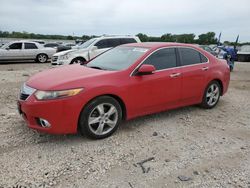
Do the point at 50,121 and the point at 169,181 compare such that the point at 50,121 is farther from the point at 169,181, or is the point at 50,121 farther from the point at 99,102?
the point at 169,181

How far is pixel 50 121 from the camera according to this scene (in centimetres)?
372

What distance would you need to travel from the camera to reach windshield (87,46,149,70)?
462cm

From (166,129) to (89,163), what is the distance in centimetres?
175

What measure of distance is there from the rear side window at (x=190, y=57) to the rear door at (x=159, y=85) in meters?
0.22

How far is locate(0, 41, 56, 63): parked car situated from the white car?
5292mm

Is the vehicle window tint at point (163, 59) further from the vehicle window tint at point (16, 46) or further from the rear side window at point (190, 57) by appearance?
the vehicle window tint at point (16, 46)

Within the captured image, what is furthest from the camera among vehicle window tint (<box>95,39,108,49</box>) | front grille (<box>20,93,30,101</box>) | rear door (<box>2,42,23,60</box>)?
rear door (<box>2,42,23,60</box>)

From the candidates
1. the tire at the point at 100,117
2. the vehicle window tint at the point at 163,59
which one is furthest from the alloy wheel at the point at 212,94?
the tire at the point at 100,117

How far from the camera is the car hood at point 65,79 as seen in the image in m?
3.80

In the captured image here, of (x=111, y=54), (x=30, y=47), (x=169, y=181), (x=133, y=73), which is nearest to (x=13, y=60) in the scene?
(x=30, y=47)

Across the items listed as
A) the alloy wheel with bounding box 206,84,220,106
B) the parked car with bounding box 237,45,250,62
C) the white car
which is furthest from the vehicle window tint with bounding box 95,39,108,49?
the parked car with bounding box 237,45,250,62

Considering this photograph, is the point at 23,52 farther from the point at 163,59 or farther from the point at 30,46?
the point at 163,59

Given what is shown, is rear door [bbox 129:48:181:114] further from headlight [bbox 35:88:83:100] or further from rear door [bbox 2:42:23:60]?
rear door [bbox 2:42:23:60]

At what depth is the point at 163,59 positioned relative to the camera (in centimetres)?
496
